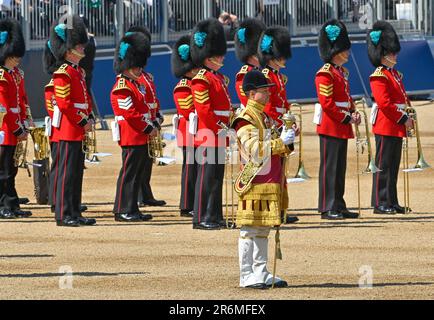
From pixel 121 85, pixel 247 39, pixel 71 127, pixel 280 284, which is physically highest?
pixel 247 39

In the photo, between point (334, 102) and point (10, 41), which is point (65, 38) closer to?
point (10, 41)

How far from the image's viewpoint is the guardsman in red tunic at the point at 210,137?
45.7 feet

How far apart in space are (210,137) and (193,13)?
11.9m

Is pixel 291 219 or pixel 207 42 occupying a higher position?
pixel 207 42

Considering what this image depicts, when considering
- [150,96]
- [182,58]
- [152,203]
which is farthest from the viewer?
[152,203]

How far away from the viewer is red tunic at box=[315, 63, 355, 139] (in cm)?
1463

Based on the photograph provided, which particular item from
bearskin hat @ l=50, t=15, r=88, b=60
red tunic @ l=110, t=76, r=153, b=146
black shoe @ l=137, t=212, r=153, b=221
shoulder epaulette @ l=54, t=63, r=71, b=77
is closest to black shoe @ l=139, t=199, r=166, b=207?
black shoe @ l=137, t=212, r=153, b=221

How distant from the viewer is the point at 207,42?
1438 centimetres

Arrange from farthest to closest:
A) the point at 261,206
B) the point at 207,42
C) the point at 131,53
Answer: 1. the point at 131,53
2. the point at 207,42
3. the point at 261,206

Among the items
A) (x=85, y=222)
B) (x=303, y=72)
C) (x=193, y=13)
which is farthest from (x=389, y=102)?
(x=193, y=13)

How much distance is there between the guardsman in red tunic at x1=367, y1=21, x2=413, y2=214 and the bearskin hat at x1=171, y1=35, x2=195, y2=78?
171 centimetres

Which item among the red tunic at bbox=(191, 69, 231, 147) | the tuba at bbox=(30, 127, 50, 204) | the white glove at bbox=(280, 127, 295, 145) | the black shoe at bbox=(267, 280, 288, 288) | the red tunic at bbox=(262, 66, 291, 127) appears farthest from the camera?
the tuba at bbox=(30, 127, 50, 204)

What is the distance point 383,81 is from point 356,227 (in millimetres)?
1606

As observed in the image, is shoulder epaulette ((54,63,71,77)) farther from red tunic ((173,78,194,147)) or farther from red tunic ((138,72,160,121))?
red tunic ((173,78,194,147))
